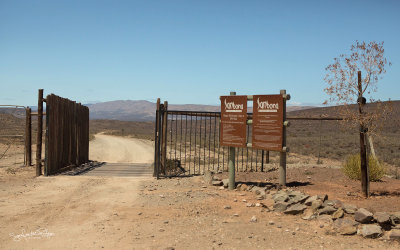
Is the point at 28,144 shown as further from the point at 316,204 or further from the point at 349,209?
the point at 349,209

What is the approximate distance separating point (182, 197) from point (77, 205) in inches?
96.5

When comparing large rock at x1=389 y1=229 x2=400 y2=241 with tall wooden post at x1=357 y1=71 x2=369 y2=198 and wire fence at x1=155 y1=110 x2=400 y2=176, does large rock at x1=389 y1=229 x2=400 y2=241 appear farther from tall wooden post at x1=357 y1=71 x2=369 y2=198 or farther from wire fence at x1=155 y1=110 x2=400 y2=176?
wire fence at x1=155 y1=110 x2=400 y2=176

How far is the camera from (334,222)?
6.24 meters

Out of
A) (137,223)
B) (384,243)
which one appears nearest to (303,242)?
(384,243)

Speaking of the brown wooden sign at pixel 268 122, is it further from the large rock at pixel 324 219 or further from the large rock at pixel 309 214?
the large rock at pixel 324 219

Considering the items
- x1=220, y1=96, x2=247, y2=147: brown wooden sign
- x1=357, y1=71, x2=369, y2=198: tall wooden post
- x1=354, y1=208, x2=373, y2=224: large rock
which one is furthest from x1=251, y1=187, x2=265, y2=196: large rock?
x1=354, y1=208, x2=373, y2=224: large rock

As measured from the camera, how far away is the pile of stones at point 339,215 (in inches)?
227

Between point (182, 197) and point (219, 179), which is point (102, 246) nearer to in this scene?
point (182, 197)

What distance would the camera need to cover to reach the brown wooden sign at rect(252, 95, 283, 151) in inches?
344

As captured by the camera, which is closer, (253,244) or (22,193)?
(253,244)

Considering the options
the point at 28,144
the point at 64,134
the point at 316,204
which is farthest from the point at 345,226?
the point at 28,144

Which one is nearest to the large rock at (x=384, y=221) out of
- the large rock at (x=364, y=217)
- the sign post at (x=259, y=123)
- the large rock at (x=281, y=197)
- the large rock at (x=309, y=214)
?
the large rock at (x=364, y=217)

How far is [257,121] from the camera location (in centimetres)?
902

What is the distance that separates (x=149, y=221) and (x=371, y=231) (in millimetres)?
3915
